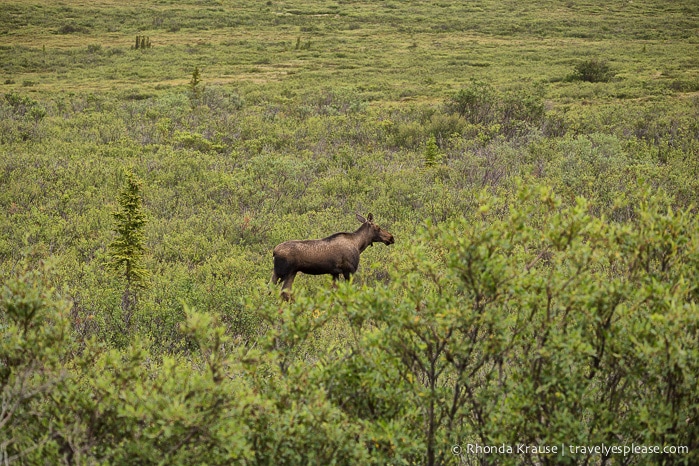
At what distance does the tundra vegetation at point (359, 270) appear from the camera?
428 cm

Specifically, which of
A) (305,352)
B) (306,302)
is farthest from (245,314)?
(306,302)

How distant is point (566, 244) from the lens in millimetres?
4707

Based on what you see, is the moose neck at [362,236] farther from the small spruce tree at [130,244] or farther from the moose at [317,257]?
the small spruce tree at [130,244]

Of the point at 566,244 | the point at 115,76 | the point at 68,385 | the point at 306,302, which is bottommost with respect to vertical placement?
the point at 115,76

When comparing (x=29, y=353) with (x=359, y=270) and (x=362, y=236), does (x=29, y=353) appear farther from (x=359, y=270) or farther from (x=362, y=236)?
(x=359, y=270)

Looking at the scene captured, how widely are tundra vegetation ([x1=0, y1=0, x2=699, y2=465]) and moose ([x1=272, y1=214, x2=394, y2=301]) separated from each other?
1.34ft

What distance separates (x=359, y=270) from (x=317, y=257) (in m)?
1.32

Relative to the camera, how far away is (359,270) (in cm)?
1111

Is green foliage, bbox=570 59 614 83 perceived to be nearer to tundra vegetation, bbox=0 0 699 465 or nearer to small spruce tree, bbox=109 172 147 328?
tundra vegetation, bbox=0 0 699 465

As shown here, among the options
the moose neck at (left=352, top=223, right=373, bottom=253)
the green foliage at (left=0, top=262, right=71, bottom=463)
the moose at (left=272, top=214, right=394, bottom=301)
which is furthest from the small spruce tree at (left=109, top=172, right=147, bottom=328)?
the green foliage at (left=0, top=262, right=71, bottom=463)

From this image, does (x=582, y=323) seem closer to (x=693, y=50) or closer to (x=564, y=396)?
(x=564, y=396)

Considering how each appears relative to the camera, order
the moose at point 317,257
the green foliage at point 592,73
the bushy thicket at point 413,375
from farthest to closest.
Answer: the green foliage at point 592,73 < the moose at point 317,257 < the bushy thicket at point 413,375

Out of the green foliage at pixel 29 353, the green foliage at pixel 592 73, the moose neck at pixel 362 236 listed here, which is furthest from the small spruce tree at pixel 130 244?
the green foliage at pixel 592 73

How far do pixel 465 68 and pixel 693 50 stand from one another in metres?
16.4
